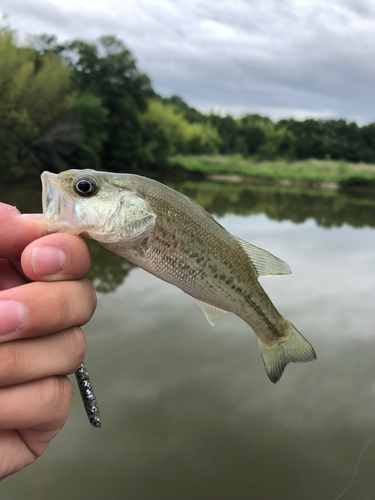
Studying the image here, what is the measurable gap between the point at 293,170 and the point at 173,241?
44651mm

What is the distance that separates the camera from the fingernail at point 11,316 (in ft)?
3.56

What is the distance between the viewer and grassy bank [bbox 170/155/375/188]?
36094mm

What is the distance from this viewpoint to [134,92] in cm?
3509

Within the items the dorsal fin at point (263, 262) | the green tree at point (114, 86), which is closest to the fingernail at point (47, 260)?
the dorsal fin at point (263, 262)

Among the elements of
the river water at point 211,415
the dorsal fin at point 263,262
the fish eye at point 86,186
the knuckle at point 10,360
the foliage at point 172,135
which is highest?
the foliage at point 172,135

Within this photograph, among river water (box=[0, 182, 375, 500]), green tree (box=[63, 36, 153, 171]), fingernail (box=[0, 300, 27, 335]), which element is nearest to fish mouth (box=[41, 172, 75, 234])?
fingernail (box=[0, 300, 27, 335])

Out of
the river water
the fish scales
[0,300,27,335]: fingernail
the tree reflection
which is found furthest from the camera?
the tree reflection

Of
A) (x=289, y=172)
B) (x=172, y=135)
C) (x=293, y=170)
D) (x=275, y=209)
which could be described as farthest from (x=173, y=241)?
(x=172, y=135)

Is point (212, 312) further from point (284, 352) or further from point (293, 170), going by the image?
point (293, 170)

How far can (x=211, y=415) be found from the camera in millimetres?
4410

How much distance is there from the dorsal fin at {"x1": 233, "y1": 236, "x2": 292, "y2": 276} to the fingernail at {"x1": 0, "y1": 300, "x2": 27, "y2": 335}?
0.86 m

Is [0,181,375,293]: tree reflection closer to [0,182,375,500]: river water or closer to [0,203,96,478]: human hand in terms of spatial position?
[0,182,375,500]: river water

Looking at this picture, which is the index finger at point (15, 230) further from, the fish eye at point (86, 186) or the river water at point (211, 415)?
the river water at point (211, 415)

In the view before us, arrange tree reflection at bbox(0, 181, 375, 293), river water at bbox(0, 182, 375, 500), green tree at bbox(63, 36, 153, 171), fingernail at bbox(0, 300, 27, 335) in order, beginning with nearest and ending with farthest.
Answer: fingernail at bbox(0, 300, 27, 335), river water at bbox(0, 182, 375, 500), tree reflection at bbox(0, 181, 375, 293), green tree at bbox(63, 36, 153, 171)
